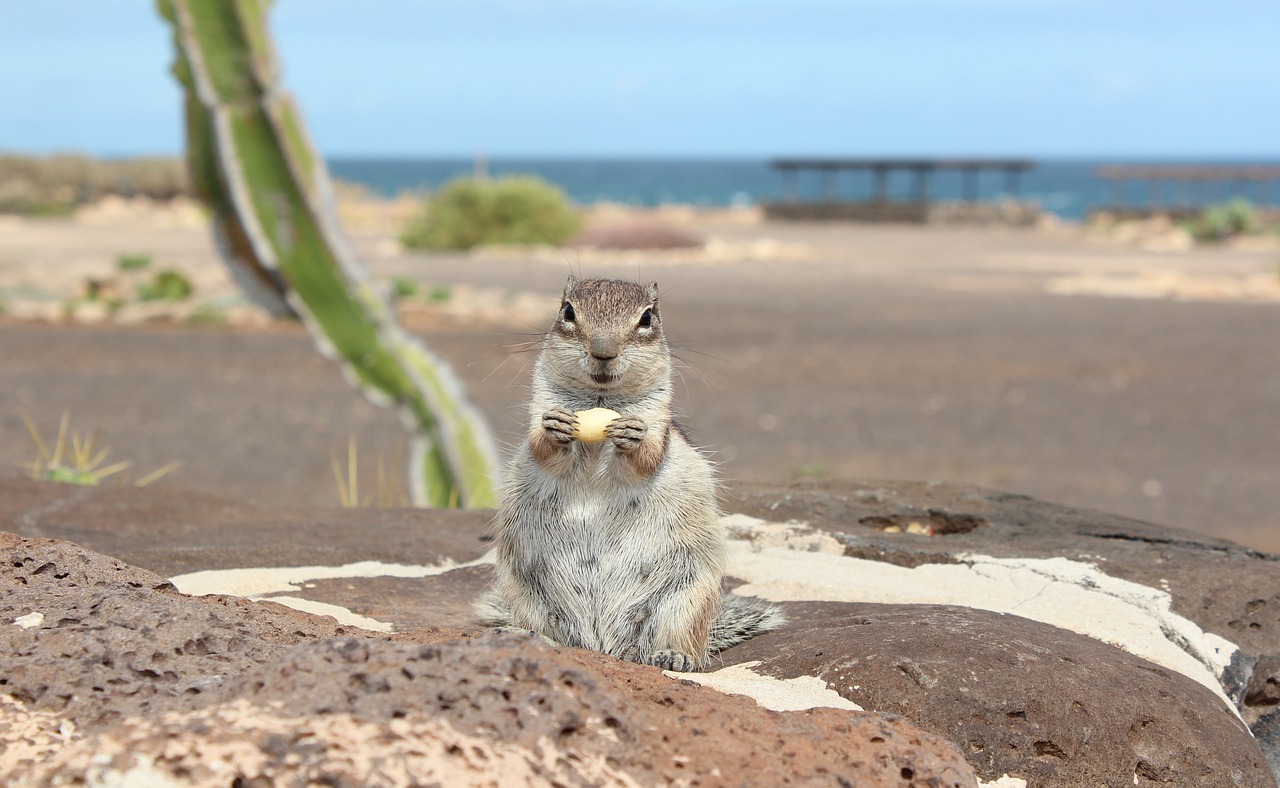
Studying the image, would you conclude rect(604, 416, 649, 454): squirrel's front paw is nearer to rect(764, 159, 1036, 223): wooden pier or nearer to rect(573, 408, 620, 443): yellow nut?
rect(573, 408, 620, 443): yellow nut

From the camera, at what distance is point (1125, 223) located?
46.7 metres

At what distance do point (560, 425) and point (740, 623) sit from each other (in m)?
1.00

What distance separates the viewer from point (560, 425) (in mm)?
4027

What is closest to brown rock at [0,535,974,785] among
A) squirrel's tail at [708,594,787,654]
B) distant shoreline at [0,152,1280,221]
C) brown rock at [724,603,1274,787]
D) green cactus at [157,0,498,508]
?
brown rock at [724,603,1274,787]

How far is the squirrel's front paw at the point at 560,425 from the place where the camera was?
13.2 feet

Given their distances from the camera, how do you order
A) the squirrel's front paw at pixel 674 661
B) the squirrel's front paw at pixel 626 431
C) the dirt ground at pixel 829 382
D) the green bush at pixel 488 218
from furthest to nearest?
the green bush at pixel 488 218, the dirt ground at pixel 829 382, the squirrel's front paw at pixel 674 661, the squirrel's front paw at pixel 626 431

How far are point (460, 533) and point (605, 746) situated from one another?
3464mm

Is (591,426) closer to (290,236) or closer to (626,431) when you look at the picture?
(626,431)

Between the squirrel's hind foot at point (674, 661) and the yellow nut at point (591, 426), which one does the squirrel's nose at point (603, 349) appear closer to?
the yellow nut at point (591, 426)

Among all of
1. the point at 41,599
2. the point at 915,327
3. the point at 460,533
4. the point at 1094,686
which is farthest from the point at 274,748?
the point at 915,327

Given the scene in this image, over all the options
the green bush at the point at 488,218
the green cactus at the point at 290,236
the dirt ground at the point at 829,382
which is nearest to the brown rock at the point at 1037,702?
the dirt ground at the point at 829,382

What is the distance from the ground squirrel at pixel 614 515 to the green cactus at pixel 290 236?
11.8 feet

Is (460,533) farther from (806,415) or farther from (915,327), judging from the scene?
(915,327)

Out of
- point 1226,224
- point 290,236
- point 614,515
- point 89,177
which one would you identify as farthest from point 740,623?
point 89,177
